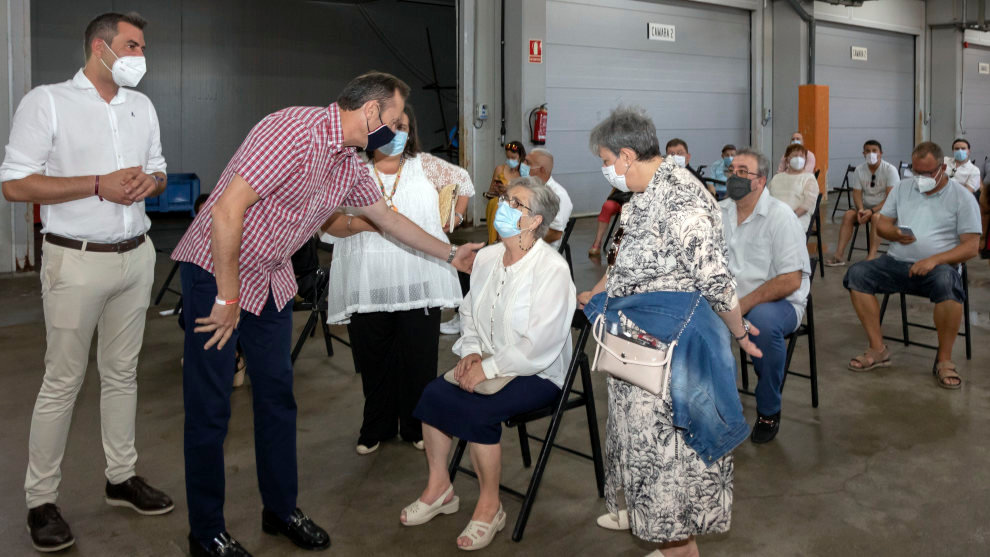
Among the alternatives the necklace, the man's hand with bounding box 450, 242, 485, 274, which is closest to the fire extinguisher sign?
the necklace

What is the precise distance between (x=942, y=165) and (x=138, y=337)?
4137 mm

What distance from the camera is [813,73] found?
14.7 meters

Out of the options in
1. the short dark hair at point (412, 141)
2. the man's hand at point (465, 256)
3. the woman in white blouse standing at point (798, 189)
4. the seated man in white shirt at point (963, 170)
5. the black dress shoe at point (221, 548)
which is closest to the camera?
the black dress shoe at point (221, 548)

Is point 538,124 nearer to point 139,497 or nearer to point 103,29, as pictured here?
point 103,29

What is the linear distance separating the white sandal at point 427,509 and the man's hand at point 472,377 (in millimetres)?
419

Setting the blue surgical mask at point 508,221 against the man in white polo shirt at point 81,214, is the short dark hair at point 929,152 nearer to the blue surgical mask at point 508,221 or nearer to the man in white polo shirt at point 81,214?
the blue surgical mask at point 508,221

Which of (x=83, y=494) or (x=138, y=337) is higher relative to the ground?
(x=138, y=337)

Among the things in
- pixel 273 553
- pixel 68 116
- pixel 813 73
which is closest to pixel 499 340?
pixel 273 553

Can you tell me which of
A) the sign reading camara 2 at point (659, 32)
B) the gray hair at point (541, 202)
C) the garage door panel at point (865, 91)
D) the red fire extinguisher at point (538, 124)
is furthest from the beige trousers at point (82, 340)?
the garage door panel at point (865, 91)

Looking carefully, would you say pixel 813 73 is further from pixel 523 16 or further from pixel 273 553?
pixel 273 553

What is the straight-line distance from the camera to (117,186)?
2.69 m

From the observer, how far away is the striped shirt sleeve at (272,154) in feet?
7.44

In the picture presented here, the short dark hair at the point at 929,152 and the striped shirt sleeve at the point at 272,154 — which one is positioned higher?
the short dark hair at the point at 929,152

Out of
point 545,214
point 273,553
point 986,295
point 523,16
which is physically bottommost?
point 273,553
